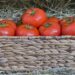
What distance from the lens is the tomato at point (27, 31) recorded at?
1.06 metres

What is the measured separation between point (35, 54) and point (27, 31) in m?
0.10

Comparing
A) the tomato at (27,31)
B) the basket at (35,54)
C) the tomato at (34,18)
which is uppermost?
the tomato at (34,18)

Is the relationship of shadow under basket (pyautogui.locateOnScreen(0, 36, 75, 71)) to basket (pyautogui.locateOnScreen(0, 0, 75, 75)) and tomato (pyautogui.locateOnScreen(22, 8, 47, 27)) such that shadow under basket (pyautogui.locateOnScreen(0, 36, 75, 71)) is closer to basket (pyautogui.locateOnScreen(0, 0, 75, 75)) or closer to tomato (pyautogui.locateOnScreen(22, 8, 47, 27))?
basket (pyautogui.locateOnScreen(0, 0, 75, 75))

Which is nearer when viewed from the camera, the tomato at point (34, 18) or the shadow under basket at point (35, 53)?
the shadow under basket at point (35, 53)

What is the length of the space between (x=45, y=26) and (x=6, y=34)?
0.55ft

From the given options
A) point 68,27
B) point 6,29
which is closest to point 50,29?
point 68,27

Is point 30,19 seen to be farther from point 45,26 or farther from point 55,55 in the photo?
point 55,55

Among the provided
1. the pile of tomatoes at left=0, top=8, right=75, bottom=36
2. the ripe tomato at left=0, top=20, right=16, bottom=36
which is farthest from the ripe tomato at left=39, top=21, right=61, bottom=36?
the ripe tomato at left=0, top=20, right=16, bottom=36

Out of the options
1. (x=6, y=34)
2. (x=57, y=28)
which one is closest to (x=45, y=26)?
(x=57, y=28)

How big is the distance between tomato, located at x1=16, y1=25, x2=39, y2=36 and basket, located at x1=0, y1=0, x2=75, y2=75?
65 millimetres

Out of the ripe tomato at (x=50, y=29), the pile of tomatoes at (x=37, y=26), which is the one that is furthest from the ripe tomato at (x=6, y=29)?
the ripe tomato at (x=50, y=29)

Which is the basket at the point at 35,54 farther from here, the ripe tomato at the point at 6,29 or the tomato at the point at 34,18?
the tomato at the point at 34,18

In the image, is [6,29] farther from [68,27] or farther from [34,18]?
[68,27]

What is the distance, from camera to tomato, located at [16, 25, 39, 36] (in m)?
1.06
